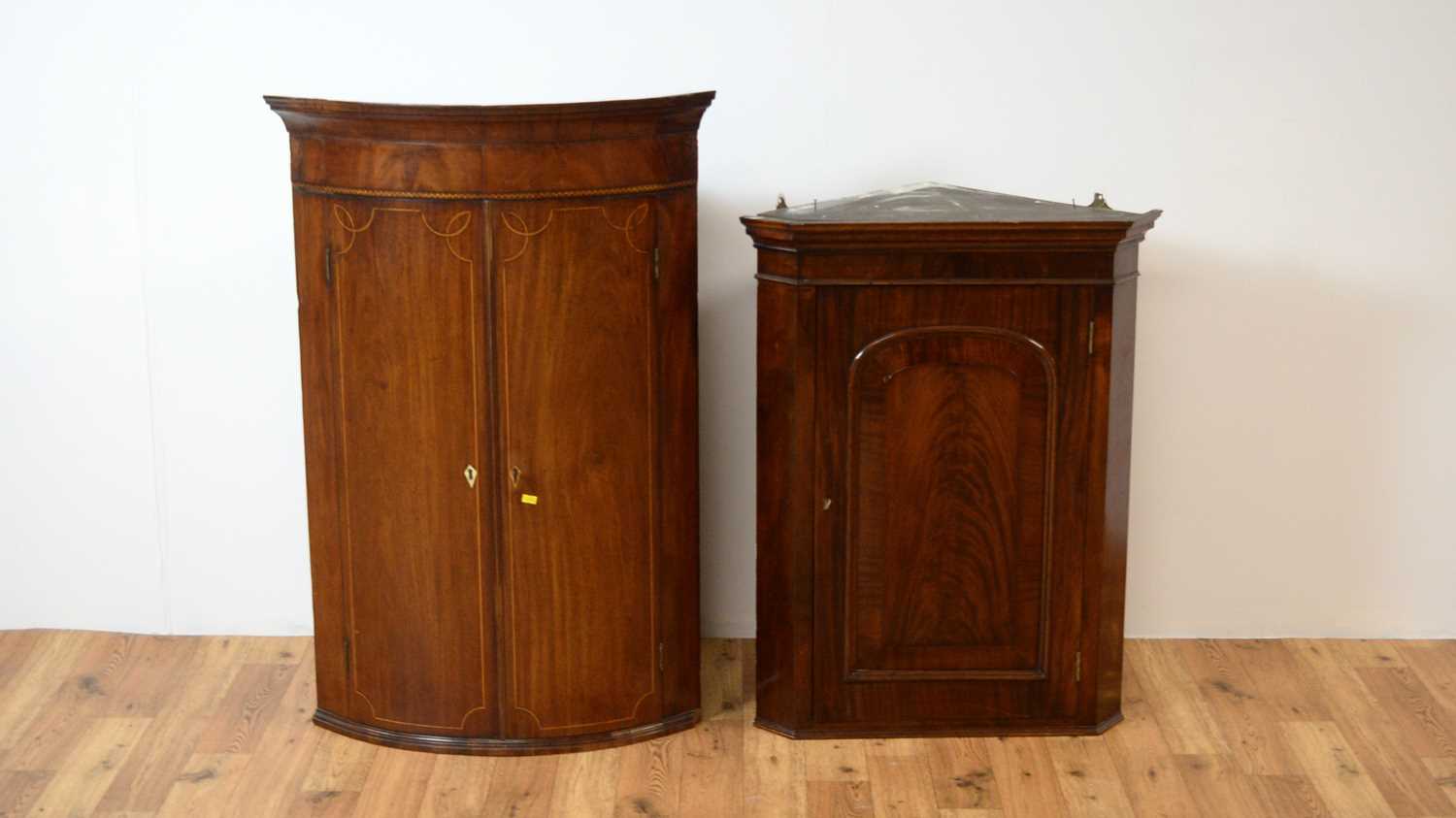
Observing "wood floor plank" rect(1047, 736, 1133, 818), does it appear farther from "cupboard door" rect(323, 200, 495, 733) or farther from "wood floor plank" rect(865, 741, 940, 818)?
"cupboard door" rect(323, 200, 495, 733)

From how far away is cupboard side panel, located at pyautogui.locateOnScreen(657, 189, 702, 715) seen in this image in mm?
3676

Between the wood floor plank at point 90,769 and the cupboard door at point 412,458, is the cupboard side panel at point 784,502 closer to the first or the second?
the cupboard door at point 412,458

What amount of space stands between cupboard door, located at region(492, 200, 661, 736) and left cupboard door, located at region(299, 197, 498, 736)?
67mm

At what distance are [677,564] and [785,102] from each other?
1096 mm

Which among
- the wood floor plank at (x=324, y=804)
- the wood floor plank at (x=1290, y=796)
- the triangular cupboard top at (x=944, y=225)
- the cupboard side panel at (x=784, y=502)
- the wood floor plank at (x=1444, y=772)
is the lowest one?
the wood floor plank at (x=324, y=804)

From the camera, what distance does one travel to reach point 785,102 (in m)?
4.13

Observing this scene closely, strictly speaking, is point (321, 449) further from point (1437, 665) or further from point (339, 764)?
point (1437, 665)

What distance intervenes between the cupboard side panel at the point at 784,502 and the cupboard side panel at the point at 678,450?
142mm

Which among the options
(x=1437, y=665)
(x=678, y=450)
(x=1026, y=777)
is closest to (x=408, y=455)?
(x=678, y=450)

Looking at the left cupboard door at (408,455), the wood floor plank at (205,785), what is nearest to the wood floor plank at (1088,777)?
the left cupboard door at (408,455)

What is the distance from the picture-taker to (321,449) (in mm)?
3744

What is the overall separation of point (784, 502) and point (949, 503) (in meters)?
0.34

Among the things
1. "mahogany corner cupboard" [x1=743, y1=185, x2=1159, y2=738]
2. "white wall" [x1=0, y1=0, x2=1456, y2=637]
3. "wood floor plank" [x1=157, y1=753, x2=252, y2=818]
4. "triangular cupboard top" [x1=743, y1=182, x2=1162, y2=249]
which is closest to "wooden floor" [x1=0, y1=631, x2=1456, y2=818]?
"wood floor plank" [x1=157, y1=753, x2=252, y2=818]

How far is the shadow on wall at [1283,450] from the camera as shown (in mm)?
4227
